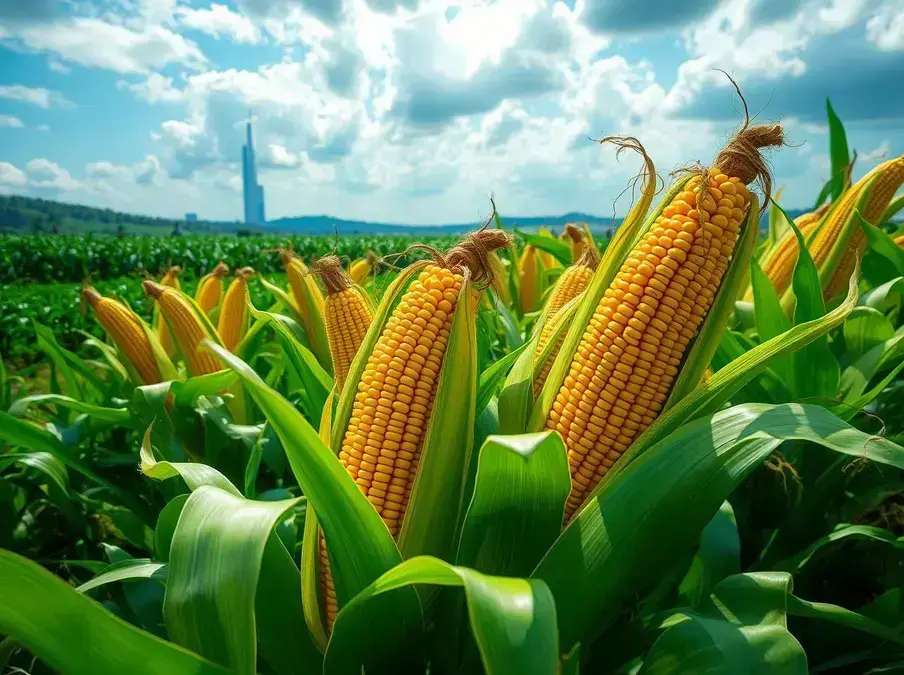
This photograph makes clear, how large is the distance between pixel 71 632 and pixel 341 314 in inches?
43.7

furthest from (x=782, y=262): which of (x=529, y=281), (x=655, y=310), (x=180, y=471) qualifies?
(x=180, y=471)

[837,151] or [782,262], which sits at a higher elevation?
[837,151]

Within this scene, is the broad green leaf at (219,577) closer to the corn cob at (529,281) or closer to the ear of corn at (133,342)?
the ear of corn at (133,342)

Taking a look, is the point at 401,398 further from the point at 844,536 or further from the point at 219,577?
the point at 844,536

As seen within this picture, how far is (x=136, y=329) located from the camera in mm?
2820

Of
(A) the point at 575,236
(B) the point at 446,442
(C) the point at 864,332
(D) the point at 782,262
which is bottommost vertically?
(B) the point at 446,442

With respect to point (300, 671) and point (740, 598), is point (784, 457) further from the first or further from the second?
point (300, 671)

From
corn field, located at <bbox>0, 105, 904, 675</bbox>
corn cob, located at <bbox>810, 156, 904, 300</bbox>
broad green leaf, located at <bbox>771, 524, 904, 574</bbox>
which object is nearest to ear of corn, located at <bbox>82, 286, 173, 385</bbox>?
corn field, located at <bbox>0, 105, 904, 675</bbox>

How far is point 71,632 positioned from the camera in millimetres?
808

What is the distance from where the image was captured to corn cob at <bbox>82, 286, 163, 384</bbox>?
2785mm

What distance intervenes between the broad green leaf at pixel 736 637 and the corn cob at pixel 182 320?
2201mm

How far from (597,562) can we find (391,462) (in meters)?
0.42

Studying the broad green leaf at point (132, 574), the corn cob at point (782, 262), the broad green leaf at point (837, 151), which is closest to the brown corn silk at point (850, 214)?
the corn cob at point (782, 262)

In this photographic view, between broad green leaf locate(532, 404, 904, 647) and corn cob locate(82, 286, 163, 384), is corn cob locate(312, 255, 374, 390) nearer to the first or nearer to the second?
broad green leaf locate(532, 404, 904, 647)
